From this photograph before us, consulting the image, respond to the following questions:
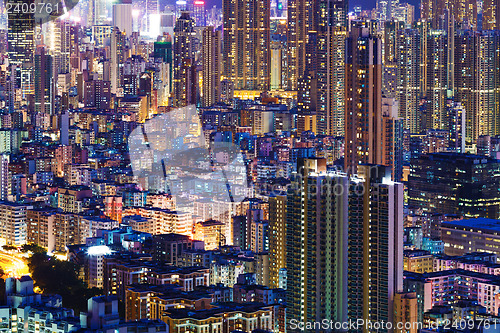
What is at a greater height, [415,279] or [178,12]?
[178,12]

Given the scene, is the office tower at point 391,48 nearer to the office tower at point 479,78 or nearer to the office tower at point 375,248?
the office tower at point 479,78

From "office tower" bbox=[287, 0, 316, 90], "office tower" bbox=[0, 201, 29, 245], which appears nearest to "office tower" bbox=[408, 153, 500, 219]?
"office tower" bbox=[0, 201, 29, 245]

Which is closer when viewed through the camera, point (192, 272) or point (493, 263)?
point (192, 272)

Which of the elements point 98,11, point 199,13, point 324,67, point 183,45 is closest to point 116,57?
point 98,11

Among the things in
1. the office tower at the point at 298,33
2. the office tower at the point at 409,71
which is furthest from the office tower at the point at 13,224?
the office tower at the point at 298,33

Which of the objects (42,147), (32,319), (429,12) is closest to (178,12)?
(429,12)

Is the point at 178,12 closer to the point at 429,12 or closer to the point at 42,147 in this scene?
the point at 429,12

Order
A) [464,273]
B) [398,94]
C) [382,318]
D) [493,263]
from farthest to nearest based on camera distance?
1. [398,94]
2. [493,263]
3. [464,273]
4. [382,318]
